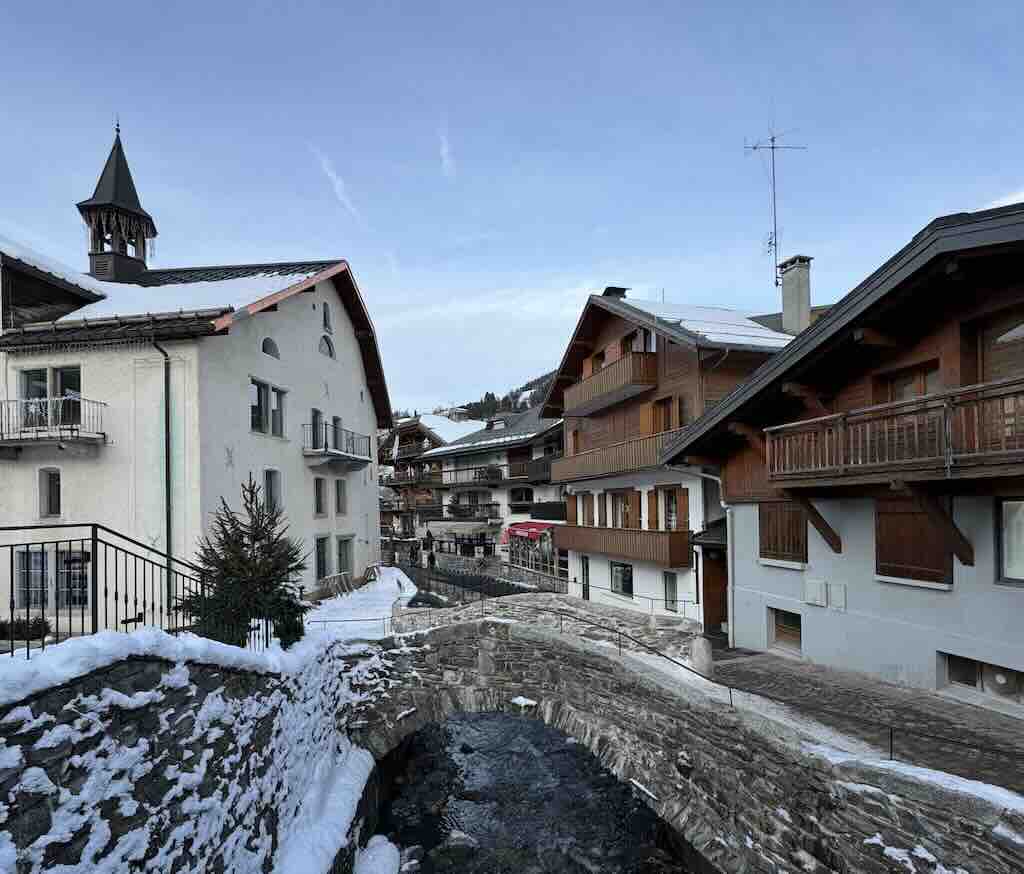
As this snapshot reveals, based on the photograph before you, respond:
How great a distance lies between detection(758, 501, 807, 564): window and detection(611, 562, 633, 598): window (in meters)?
9.43

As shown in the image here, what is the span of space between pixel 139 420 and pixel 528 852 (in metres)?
13.8

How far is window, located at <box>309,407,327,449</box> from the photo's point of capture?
23105 mm

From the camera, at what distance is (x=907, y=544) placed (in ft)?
33.4

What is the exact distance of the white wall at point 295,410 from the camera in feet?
56.7

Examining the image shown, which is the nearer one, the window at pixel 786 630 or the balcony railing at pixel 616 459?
the window at pixel 786 630

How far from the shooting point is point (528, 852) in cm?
1167

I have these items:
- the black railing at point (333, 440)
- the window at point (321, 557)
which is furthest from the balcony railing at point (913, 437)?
the window at point (321, 557)

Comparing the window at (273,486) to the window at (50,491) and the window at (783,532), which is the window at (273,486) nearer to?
the window at (50,491)

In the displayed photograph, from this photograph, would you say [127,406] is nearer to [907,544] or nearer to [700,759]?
[700,759]

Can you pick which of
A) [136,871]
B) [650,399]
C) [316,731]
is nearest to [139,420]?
[316,731]

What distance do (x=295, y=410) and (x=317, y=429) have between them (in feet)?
5.03

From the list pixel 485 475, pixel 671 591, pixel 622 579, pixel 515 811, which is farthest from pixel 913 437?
pixel 485 475

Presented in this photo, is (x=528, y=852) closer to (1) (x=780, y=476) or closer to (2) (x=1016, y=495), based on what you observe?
(1) (x=780, y=476)

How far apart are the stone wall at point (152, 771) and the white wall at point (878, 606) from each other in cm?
942
